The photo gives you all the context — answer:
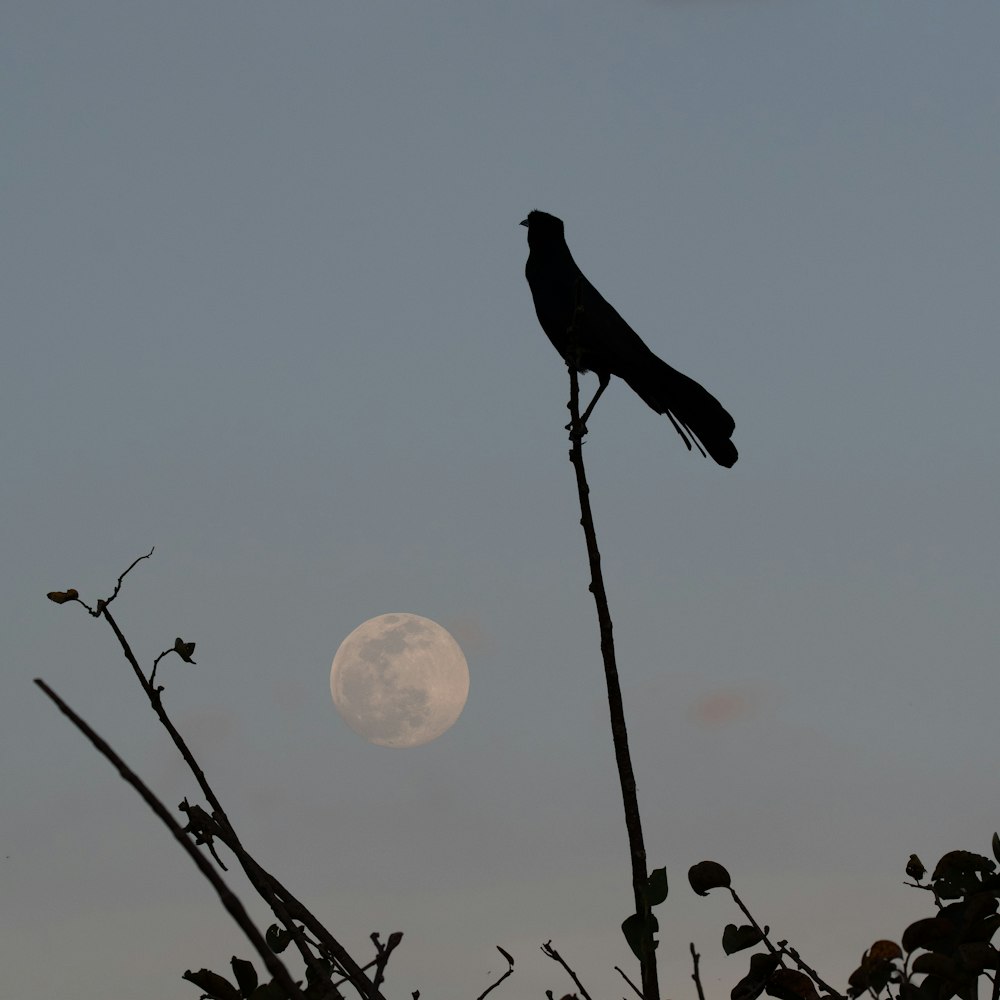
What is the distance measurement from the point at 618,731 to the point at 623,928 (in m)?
0.31

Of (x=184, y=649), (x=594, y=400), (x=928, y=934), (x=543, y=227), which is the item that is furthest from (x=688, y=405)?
(x=928, y=934)

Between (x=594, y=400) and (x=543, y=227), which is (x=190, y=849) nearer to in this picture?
(x=594, y=400)

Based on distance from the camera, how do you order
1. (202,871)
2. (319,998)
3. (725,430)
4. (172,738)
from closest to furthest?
1. (202,871)
2. (319,998)
3. (172,738)
4. (725,430)

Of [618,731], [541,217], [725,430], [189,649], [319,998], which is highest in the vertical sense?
[541,217]

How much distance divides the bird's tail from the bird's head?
82.8 inches

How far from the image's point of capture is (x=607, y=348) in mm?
8266

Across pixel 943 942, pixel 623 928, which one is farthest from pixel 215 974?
pixel 943 942

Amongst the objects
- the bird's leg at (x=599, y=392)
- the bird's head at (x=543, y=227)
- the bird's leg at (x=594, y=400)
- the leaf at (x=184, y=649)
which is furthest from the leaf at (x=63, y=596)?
the bird's head at (x=543, y=227)

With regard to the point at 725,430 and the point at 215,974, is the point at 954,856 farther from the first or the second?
the point at 725,430

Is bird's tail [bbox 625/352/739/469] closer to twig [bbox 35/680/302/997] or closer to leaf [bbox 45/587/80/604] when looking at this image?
leaf [bbox 45/587/80/604]

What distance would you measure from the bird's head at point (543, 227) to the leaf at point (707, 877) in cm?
800

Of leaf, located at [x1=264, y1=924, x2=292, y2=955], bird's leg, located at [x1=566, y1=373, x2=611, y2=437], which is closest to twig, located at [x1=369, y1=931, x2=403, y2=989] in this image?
leaf, located at [x1=264, y1=924, x2=292, y2=955]

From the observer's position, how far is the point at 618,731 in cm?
208

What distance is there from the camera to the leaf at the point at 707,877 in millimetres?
2291
